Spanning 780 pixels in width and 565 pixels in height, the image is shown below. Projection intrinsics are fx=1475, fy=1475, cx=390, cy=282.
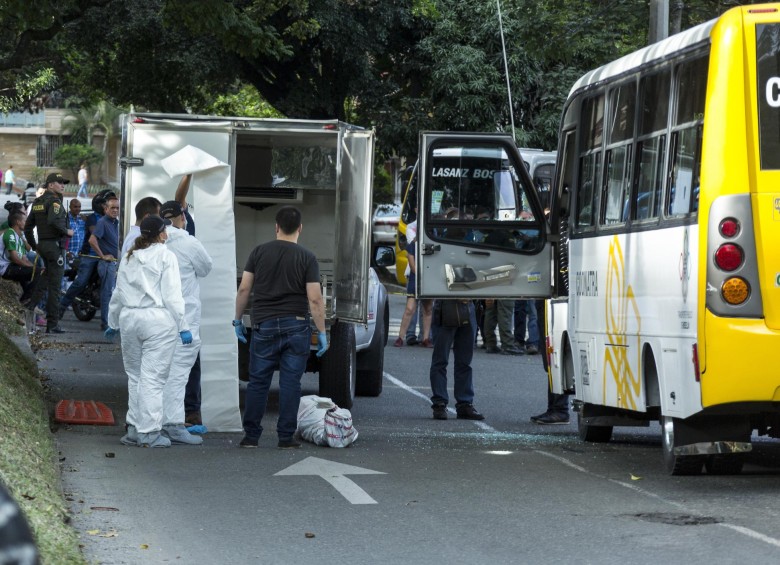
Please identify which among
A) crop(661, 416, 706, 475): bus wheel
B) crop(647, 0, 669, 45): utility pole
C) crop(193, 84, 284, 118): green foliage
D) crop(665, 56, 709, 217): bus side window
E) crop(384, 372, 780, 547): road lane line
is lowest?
crop(384, 372, 780, 547): road lane line

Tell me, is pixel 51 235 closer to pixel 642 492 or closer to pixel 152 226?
pixel 152 226

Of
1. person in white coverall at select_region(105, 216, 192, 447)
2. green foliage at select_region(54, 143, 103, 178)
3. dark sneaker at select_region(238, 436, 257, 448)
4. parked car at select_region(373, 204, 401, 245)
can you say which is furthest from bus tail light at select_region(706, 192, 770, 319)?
green foliage at select_region(54, 143, 103, 178)

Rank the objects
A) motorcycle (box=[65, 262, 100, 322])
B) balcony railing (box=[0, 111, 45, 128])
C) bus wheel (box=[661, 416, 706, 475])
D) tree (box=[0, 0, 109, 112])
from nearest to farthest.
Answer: bus wheel (box=[661, 416, 706, 475]), tree (box=[0, 0, 109, 112]), motorcycle (box=[65, 262, 100, 322]), balcony railing (box=[0, 111, 45, 128])

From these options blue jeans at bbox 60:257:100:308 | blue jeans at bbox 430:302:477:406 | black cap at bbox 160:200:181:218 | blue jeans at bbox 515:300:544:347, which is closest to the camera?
black cap at bbox 160:200:181:218

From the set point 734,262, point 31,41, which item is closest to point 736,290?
point 734,262

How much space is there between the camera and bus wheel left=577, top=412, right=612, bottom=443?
11.7 meters

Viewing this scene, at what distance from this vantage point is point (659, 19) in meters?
16.7

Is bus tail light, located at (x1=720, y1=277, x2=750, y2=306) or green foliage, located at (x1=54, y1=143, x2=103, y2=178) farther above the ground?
green foliage, located at (x1=54, y1=143, x2=103, y2=178)

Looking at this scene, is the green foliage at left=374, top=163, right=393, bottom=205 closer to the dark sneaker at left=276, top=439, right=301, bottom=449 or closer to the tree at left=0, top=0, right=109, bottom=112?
the tree at left=0, top=0, right=109, bottom=112

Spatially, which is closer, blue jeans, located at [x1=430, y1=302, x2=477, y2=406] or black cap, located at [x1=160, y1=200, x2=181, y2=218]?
black cap, located at [x1=160, y1=200, x2=181, y2=218]

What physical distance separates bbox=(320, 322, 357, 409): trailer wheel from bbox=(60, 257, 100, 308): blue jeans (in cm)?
895

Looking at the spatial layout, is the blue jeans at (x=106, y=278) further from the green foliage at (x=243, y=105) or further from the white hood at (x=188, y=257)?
the green foliage at (x=243, y=105)

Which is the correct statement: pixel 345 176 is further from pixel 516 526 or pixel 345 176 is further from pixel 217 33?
pixel 516 526

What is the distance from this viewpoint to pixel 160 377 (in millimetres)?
10836
